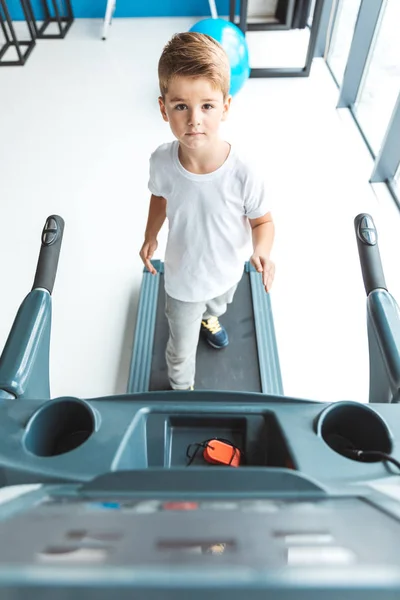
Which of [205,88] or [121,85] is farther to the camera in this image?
[121,85]

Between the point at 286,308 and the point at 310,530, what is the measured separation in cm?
163

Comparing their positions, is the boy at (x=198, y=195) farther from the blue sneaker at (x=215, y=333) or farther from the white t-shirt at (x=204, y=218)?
the blue sneaker at (x=215, y=333)

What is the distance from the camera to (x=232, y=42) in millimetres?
2809

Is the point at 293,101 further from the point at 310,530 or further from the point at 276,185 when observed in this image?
the point at 310,530

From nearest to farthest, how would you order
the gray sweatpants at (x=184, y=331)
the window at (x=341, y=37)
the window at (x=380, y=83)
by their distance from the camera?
the gray sweatpants at (x=184, y=331) → the window at (x=380, y=83) → the window at (x=341, y=37)

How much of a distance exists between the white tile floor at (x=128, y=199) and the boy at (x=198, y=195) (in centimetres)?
24

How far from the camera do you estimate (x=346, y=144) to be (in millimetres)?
2793

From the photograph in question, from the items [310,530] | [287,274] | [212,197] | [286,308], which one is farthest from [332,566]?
[287,274]

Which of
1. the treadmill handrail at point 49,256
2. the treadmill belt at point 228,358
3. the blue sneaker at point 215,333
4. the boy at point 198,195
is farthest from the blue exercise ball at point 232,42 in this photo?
the treadmill handrail at point 49,256

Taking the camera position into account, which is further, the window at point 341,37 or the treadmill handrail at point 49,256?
the window at point 341,37

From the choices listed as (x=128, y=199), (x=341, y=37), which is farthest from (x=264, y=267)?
(x=341, y=37)

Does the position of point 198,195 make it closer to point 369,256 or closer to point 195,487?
point 369,256

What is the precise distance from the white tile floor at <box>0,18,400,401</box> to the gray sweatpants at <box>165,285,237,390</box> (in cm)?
32

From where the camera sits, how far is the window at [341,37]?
3309 mm
